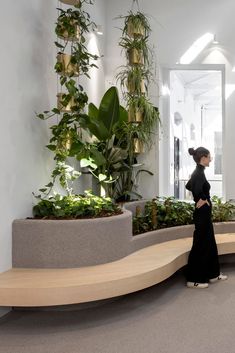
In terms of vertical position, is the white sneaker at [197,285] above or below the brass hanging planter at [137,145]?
below

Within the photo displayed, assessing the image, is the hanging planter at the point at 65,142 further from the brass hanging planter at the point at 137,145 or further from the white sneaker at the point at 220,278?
the white sneaker at the point at 220,278

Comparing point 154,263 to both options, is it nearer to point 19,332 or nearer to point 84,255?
point 84,255

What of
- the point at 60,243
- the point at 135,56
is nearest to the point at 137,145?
the point at 135,56

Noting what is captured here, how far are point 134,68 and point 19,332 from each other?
362 centimetres

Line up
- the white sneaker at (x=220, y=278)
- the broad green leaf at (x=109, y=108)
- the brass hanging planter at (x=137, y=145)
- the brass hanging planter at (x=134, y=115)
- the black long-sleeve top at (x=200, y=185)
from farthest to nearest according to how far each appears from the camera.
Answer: the brass hanging planter at (x=137, y=145) → the brass hanging planter at (x=134, y=115) → the broad green leaf at (x=109, y=108) → the white sneaker at (x=220, y=278) → the black long-sleeve top at (x=200, y=185)

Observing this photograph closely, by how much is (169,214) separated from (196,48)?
273cm

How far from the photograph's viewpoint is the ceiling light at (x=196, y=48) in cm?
583

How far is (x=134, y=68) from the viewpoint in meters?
5.08

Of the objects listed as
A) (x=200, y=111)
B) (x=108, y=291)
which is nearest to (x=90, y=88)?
(x=108, y=291)

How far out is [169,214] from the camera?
16.5ft

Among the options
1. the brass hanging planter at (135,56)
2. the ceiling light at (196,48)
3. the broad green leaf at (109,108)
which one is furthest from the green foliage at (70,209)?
the ceiling light at (196,48)

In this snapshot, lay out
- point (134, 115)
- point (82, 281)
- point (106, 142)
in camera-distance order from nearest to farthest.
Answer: point (82, 281) → point (106, 142) → point (134, 115)

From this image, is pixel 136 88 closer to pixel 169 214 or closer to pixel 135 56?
pixel 135 56

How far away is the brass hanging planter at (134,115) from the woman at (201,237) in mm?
1260
